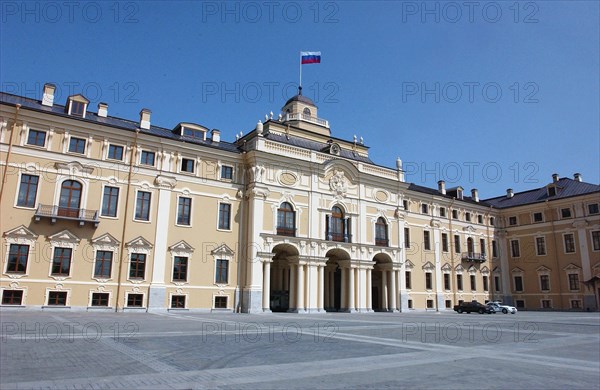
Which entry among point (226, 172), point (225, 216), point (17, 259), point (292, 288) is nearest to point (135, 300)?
point (17, 259)

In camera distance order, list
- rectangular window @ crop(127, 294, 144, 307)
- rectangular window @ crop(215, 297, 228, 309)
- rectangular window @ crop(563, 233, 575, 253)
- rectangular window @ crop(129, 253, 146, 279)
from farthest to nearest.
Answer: rectangular window @ crop(563, 233, 575, 253)
rectangular window @ crop(215, 297, 228, 309)
rectangular window @ crop(129, 253, 146, 279)
rectangular window @ crop(127, 294, 144, 307)

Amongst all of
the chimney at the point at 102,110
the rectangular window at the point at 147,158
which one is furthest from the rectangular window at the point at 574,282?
the chimney at the point at 102,110

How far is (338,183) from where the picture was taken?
40906 mm

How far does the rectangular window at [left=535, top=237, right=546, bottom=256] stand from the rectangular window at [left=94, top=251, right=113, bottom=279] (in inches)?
1947

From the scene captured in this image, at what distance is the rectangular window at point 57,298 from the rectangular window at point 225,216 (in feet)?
39.7

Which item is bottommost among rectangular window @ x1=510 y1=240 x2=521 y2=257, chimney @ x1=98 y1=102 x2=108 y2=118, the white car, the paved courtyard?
the white car

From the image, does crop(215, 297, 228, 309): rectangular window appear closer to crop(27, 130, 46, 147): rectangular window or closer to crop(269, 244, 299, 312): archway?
crop(269, 244, 299, 312): archway

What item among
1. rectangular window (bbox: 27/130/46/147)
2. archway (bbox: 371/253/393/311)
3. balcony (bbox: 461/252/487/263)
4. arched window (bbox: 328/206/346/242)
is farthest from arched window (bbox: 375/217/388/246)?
rectangular window (bbox: 27/130/46/147)

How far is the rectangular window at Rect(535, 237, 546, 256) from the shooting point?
175ft

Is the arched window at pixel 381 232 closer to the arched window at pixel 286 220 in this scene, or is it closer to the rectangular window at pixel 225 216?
the arched window at pixel 286 220

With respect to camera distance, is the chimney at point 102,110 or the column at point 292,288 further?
the column at point 292,288

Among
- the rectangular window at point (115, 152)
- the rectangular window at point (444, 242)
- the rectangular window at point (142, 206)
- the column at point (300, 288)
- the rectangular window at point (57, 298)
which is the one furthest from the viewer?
the rectangular window at point (444, 242)

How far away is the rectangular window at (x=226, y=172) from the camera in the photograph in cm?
3594

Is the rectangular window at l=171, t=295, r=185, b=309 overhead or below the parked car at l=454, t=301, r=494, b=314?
overhead
